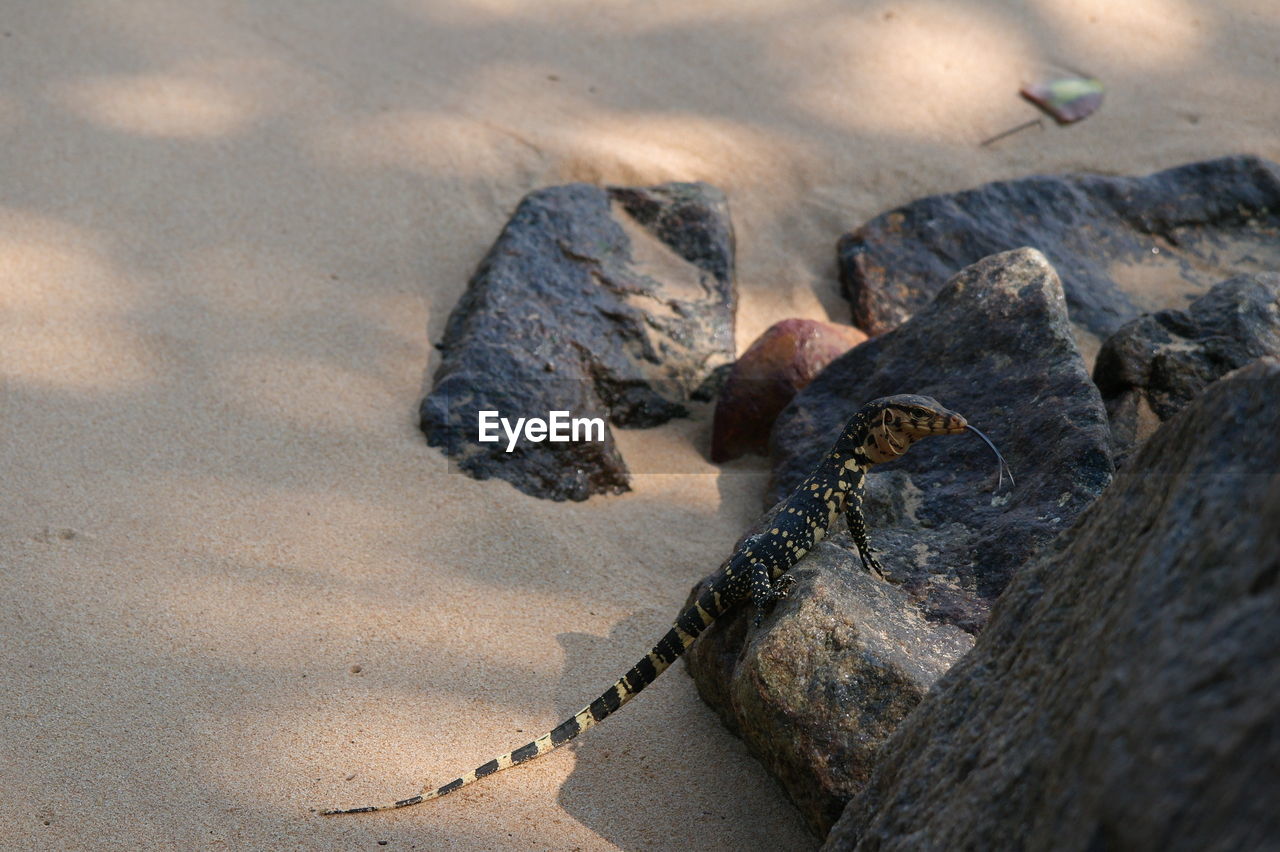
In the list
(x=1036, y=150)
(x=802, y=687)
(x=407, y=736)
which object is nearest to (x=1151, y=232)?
(x=1036, y=150)

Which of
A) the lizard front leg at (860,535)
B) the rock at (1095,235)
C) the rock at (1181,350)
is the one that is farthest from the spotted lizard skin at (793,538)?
the rock at (1095,235)

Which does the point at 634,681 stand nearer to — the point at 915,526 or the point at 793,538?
the point at 793,538

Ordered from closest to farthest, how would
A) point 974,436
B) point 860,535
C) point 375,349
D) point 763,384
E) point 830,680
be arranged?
point 830,680, point 860,535, point 974,436, point 763,384, point 375,349

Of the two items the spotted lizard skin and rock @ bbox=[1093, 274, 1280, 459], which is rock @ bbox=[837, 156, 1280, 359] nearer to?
Result: rock @ bbox=[1093, 274, 1280, 459]

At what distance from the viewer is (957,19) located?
7.73 meters

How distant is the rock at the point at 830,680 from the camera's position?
2.95 metres

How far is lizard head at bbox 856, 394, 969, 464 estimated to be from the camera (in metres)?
3.57

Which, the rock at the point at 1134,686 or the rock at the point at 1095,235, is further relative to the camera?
the rock at the point at 1095,235

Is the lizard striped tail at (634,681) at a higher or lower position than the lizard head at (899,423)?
lower

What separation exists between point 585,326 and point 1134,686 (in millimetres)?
3844

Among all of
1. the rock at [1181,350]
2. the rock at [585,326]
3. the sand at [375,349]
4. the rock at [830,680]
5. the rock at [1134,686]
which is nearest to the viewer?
the rock at [1134,686]

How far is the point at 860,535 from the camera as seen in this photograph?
354cm

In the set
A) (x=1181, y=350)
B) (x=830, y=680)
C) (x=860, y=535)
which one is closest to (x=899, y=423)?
(x=860, y=535)

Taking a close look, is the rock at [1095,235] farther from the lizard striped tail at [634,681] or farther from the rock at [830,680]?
the rock at [830,680]
